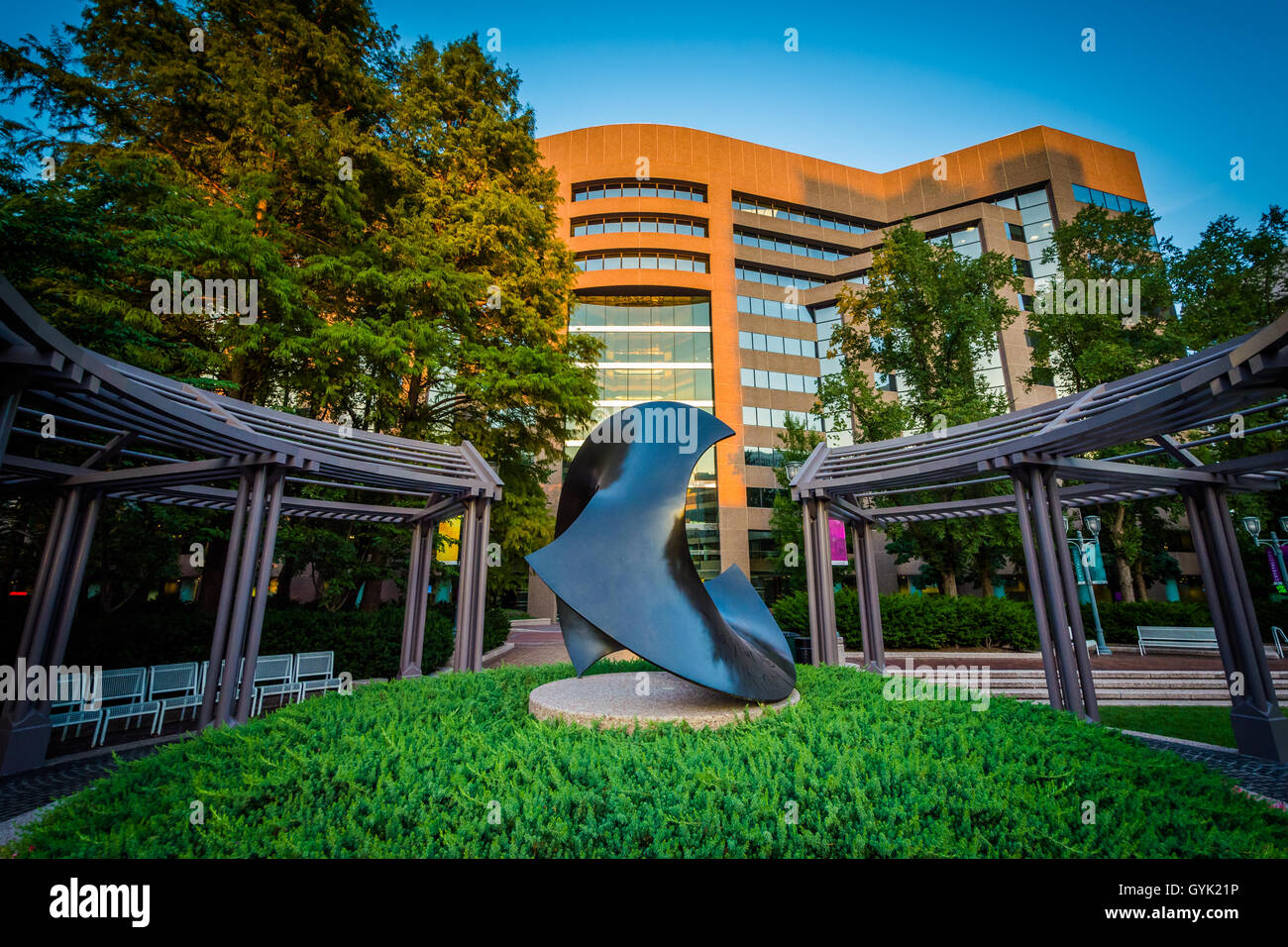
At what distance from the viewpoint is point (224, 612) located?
694cm

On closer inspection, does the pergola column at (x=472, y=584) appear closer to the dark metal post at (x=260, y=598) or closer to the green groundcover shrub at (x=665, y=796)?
the dark metal post at (x=260, y=598)

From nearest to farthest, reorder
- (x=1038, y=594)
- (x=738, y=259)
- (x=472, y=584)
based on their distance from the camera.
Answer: (x=1038, y=594), (x=472, y=584), (x=738, y=259)

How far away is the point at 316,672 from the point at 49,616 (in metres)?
5.18

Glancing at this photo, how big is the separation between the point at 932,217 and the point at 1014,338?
1118cm

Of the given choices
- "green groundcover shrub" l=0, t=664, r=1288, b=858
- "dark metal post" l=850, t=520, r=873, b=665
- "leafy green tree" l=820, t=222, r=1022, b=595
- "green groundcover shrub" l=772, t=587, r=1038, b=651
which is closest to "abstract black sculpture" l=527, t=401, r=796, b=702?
"green groundcover shrub" l=0, t=664, r=1288, b=858

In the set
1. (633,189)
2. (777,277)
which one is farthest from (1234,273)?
(633,189)

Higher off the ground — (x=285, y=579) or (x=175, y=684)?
(x=285, y=579)

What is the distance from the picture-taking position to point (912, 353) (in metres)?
21.1

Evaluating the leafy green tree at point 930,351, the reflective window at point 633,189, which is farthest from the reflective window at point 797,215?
the leafy green tree at point 930,351

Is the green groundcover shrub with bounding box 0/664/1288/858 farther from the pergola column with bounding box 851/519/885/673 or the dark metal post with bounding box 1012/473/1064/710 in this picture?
the pergola column with bounding box 851/519/885/673

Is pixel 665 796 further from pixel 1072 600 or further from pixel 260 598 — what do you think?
pixel 1072 600

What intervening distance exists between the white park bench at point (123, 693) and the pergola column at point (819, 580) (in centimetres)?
1134

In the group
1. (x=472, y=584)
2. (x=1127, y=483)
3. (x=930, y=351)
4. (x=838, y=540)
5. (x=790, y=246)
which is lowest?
(x=472, y=584)
